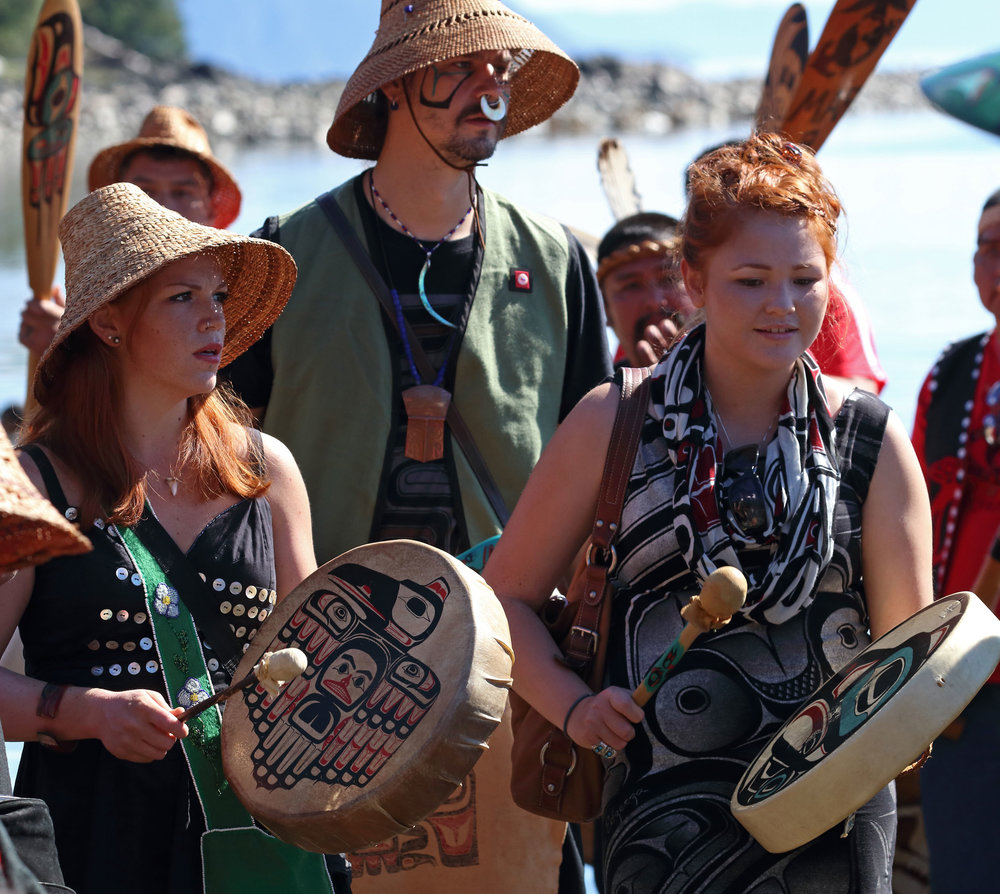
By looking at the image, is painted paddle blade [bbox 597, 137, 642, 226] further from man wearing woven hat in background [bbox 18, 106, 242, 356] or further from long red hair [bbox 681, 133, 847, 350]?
long red hair [bbox 681, 133, 847, 350]

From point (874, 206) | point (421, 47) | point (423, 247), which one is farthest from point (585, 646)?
point (874, 206)

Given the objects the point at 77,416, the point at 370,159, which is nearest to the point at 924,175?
the point at 370,159

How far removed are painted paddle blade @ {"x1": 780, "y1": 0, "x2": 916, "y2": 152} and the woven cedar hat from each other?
3394 millimetres

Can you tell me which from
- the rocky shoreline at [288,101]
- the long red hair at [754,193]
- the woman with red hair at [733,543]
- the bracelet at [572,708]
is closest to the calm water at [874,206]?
the long red hair at [754,193]

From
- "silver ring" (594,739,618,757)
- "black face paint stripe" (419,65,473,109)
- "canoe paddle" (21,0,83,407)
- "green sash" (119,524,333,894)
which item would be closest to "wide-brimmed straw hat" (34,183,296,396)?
"green sash" (119,524,333,894)

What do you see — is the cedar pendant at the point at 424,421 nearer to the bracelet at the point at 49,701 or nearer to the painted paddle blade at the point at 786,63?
the bracelet at the point at 49,701

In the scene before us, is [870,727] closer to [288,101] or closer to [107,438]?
[107,438]

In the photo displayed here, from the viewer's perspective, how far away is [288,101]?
64438 mm

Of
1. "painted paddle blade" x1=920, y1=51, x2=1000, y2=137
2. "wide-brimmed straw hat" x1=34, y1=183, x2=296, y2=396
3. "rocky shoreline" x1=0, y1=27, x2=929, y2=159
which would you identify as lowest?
"rocky shoreline" x1=0, y1=27, x2=929, y2=159

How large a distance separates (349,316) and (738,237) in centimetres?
134

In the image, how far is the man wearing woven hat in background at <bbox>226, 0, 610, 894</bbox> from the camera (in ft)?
12.1

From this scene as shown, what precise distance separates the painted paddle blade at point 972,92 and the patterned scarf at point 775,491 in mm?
2412

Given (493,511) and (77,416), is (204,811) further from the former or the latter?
(493,511)

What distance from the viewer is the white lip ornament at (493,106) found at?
3828 millimetres
